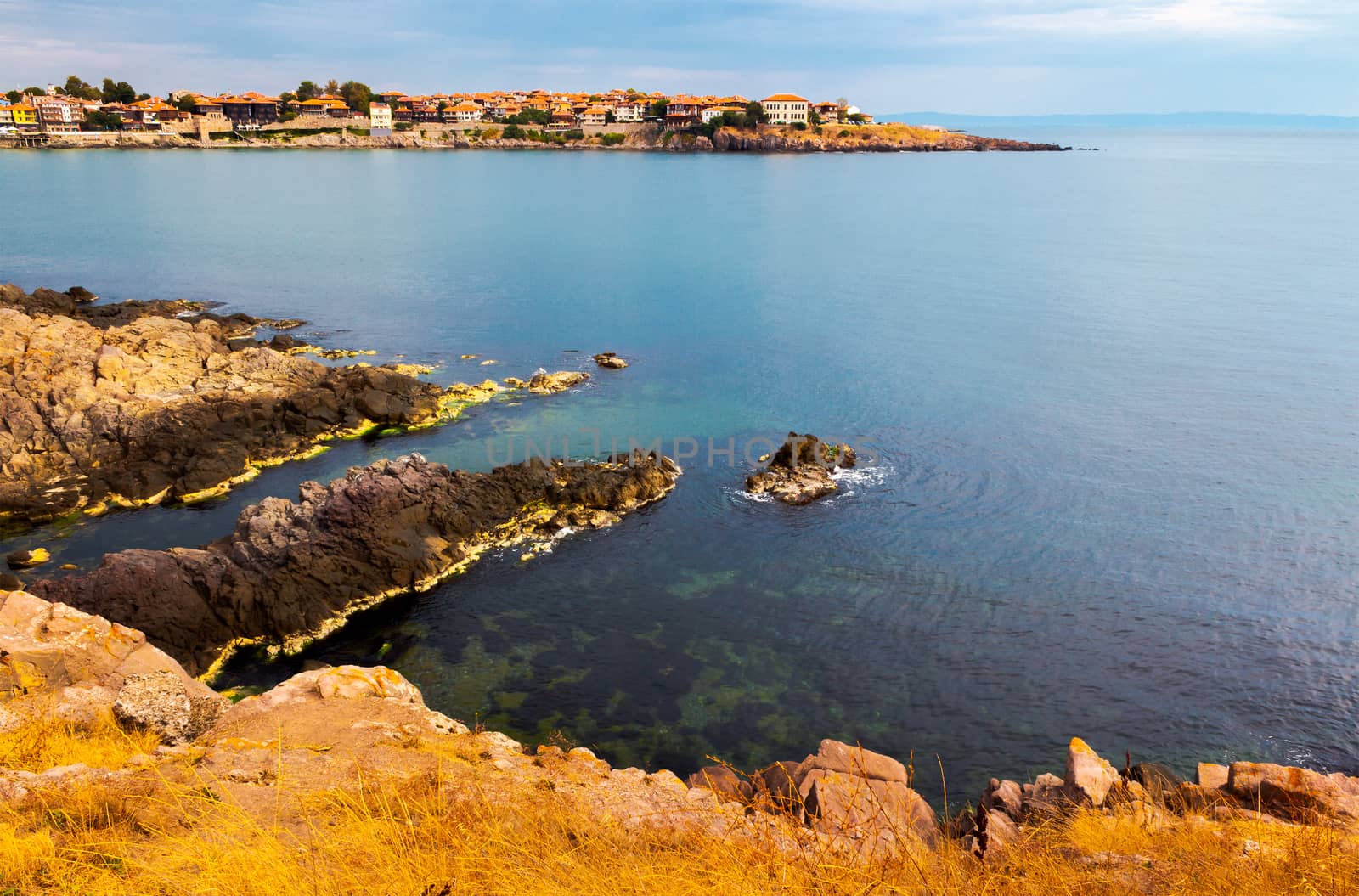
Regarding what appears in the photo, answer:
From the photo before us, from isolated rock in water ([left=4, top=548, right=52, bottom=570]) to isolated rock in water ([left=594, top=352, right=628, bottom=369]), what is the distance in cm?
2423

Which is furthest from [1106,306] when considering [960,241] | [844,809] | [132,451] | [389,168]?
[389,168]

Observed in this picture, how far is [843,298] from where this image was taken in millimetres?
56719

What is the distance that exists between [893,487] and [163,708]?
22412mm

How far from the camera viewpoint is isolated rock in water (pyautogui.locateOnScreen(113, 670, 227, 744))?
38.5 feet

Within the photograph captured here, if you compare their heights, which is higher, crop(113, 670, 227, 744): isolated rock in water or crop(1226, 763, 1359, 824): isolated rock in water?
crop(113, 670, 227, 744): isolated rock in water

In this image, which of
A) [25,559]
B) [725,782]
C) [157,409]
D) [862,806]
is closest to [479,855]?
[862,806]

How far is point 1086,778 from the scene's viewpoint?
42.7ft

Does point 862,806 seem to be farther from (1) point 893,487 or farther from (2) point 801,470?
(2) point 801,470

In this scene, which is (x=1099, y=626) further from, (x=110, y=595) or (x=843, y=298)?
(x=843, y=298)

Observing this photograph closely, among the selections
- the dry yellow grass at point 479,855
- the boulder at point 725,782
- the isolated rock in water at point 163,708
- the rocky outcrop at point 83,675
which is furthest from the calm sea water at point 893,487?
the dry yellow grass at point 479,855

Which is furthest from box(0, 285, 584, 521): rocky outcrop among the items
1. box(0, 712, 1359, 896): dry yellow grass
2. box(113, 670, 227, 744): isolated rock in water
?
box(0, 712, 1359, 896): dry yellow grass

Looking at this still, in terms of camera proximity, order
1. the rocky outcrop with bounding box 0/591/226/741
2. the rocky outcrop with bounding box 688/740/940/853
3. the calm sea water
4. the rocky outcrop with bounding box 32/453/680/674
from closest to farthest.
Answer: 1. the rocky outcrop with bounding box 688/740/940/853
2. the rocky outcrop with bounding box 0/591/226/741
3. the calm sea water
4. the rocky outcrop with bounding box 32/453/680/674

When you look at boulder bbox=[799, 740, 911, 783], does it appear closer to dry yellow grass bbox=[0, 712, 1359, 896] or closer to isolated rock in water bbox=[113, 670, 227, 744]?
dry yellow grass bbox=[0, 712, 1359, 896]

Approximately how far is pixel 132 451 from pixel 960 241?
73.0 metres
